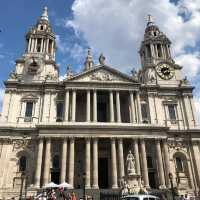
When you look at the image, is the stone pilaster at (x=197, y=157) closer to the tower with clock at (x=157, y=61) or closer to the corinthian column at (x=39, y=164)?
the tower with clock at (x=157, y=61)

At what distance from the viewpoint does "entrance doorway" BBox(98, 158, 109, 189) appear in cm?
3531

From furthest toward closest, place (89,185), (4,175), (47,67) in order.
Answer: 1. (47,67)
2. (4,175)
3. (89,185)

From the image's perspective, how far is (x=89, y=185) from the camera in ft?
103

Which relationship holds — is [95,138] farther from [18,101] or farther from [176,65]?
[176,65]

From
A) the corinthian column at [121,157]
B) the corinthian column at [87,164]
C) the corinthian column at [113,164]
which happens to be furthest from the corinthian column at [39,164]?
the corinthian column at [121,157]

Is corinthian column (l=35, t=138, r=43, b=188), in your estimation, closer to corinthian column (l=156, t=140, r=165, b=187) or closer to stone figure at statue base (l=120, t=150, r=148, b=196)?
stone figure at statue base (l=120, t=150, r=148, b=196)

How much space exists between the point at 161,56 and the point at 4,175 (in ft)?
106

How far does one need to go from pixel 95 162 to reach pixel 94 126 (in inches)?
187

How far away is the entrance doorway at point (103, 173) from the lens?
3531 centimetres

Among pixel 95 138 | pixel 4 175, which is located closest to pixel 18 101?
pixel 4 175

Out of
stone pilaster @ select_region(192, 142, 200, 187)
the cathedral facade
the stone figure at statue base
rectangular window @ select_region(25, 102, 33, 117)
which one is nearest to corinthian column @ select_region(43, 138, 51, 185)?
the cathedral facade

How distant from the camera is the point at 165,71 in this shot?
45875 mm

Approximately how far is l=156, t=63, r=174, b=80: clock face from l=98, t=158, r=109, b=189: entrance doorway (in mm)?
18080

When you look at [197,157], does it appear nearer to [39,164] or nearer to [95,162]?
[95,162]
